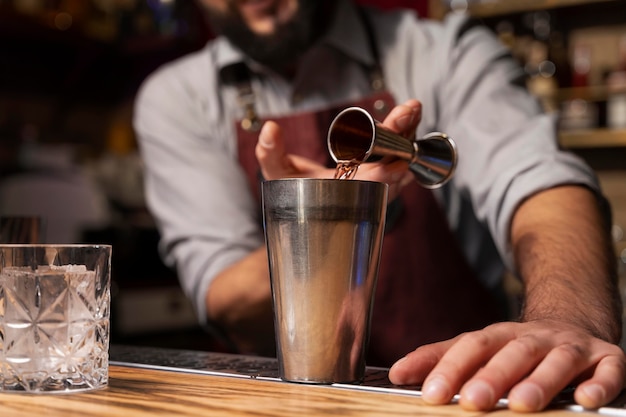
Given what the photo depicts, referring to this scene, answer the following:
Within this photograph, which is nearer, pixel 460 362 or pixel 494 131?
pixel 460 362

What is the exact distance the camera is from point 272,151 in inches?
42.9

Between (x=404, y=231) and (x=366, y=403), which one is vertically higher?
(x=404, y=231)

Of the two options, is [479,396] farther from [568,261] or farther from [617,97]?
[617,97]

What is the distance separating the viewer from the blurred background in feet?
10.3

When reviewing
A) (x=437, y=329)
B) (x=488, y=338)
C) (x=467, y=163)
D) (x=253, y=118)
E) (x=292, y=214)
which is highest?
(x=253, y=118)

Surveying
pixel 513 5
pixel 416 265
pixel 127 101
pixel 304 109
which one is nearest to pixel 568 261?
pixel 416 265

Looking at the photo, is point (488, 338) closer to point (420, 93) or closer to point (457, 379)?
point (457, 379)

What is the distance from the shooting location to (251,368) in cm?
85

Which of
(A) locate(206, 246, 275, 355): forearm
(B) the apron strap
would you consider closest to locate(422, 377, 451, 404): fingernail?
(A) locate(206, 246, 275, 355): forearm

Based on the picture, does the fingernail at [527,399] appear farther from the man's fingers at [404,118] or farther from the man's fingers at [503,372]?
the man's fingers at [404,118]

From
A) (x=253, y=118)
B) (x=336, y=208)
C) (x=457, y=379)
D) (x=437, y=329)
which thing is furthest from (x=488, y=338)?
(x=253, y=118)

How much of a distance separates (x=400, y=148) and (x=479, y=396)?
1.10ft

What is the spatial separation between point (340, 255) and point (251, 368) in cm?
19

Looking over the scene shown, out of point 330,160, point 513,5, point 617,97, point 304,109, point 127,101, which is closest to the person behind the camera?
point 330,160
